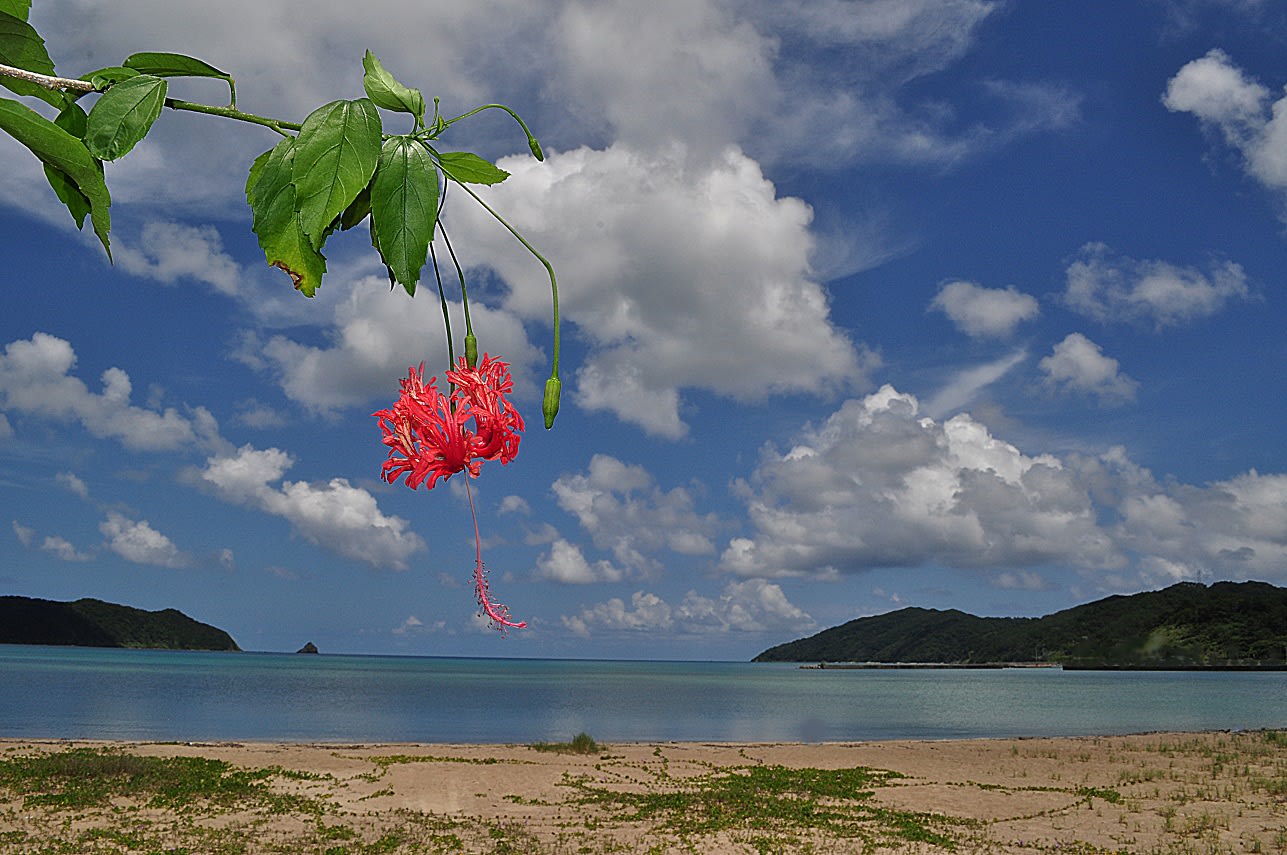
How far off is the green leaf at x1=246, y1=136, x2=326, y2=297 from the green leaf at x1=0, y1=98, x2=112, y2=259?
11 cm

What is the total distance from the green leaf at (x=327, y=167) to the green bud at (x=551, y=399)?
0.24 meters

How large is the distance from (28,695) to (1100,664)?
114713 mm

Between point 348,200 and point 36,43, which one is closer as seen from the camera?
point 348,200

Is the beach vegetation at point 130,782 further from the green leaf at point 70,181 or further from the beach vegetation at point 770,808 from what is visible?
the green leaf at point 70,181

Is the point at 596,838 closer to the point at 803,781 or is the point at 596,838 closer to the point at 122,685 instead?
the point at 803,781

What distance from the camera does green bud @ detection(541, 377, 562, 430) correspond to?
783 mm

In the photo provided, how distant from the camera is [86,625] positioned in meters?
161

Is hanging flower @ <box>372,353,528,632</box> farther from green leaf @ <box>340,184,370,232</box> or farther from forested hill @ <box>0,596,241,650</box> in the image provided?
forested hill @ <box>0,596,241,650</box>

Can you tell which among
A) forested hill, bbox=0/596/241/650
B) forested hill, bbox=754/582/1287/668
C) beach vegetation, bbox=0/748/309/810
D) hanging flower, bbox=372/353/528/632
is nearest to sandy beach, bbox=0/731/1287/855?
beach vegetation, bbox=0/748/309/810

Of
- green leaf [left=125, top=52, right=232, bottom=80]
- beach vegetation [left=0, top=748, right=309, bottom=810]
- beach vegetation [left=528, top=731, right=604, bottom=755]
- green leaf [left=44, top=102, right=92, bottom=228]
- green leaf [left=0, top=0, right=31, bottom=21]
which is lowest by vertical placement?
beach vegetation [left=528, top=731, right=604, bottom=755]

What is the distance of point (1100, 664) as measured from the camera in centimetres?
11944

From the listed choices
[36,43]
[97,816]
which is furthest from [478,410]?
[97,816]

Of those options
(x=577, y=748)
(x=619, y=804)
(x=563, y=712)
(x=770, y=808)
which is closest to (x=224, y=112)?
(x=770, y=808)

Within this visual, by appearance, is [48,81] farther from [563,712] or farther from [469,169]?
[563,712]
